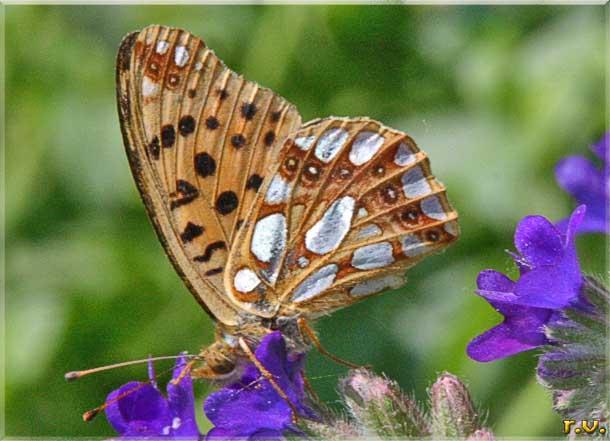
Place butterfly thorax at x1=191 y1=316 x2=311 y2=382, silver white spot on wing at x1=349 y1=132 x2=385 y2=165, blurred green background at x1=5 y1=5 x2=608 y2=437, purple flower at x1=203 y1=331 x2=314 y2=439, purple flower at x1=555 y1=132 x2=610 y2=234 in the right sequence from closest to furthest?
purple flower at x1=203 y1=331 x2=314 y2=439 → butterfly thorax at x1=191 y1=316 x2=311 y2=382 → silver white spot on wing at x1=349 y1=132 x2=385 y2=165 → purple flower at x1=555 y1=132 x2=610 y2=234 → blurred green background at x1=5 y1=5 x2=608 y2=437

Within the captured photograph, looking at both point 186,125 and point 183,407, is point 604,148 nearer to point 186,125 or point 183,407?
point 186,125

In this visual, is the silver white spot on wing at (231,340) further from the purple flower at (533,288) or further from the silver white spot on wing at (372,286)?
the purple flower at (533,288)

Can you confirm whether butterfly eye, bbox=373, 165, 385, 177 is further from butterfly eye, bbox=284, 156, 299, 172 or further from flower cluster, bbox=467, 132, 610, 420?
flower cluster, bbox=467, 132, 610, 420

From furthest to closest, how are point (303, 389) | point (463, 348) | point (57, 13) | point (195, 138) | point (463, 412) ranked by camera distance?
point (57, 13) → point (463, 348) → point (195, 138) → point (303, 389) → point (463, 412)

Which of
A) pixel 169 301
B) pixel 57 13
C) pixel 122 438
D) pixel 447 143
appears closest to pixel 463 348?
pixel 447 143

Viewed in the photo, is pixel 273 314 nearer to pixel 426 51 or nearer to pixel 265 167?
pixel 265 167

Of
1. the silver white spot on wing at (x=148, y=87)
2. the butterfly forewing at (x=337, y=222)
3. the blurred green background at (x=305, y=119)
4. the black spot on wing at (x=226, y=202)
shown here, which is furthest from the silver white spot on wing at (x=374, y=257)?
the blurred green background at (x=305, y=119)

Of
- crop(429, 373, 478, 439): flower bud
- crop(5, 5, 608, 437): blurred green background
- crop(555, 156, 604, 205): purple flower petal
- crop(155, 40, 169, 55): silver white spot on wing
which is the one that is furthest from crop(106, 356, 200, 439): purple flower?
crop(5, 5, 608, 437): blurred green background
